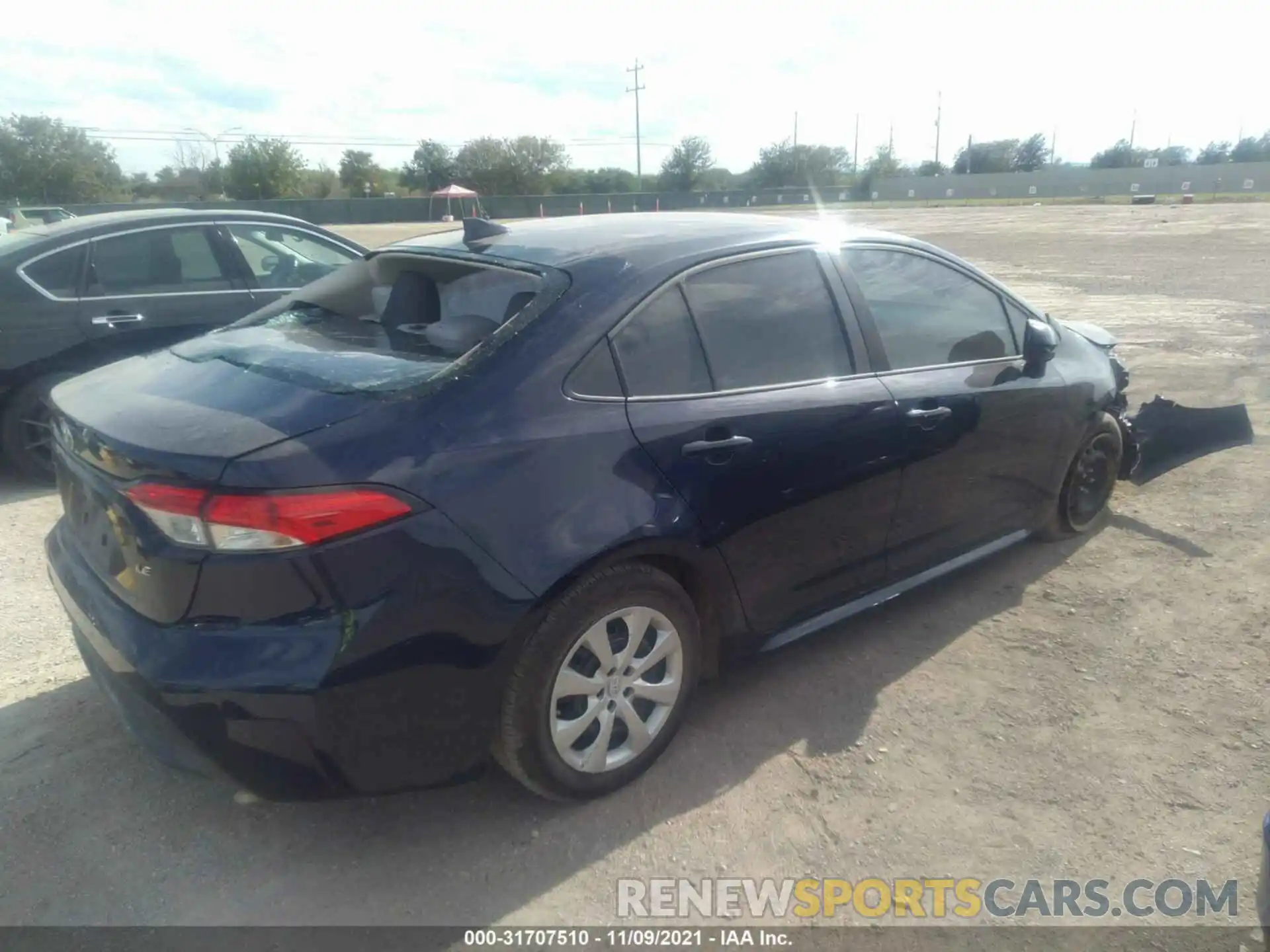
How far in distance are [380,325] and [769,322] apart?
1.35 meters

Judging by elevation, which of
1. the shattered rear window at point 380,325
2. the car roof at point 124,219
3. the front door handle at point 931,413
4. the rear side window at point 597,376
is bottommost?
the front door handle at point 931,413

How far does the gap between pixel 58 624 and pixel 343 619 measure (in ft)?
8.04

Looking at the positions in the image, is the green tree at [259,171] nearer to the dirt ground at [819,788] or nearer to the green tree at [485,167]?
the green tree at [485,167]

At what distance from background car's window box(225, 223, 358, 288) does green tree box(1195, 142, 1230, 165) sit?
4088 inches

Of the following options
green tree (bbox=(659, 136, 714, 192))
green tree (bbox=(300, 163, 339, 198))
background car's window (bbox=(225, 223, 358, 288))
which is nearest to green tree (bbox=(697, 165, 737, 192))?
green tree (bbox=(659, 136, 714, 192))

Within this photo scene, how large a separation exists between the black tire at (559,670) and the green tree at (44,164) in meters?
71.1

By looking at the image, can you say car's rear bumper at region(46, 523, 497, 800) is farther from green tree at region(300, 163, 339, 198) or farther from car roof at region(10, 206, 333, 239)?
green tree at region(300, 163, 339, 198)

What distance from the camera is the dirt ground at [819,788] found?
2520 millimetres

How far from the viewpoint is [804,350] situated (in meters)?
3.27

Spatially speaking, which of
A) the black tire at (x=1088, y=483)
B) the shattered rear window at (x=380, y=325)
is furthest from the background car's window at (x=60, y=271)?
the black tire at (x=1088, y=483)

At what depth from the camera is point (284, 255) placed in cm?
652

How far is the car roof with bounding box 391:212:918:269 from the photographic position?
9.94ft

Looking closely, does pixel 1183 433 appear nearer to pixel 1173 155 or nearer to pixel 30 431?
pixel 30 431

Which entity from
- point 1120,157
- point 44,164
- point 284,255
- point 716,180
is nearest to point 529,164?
point 716,180
